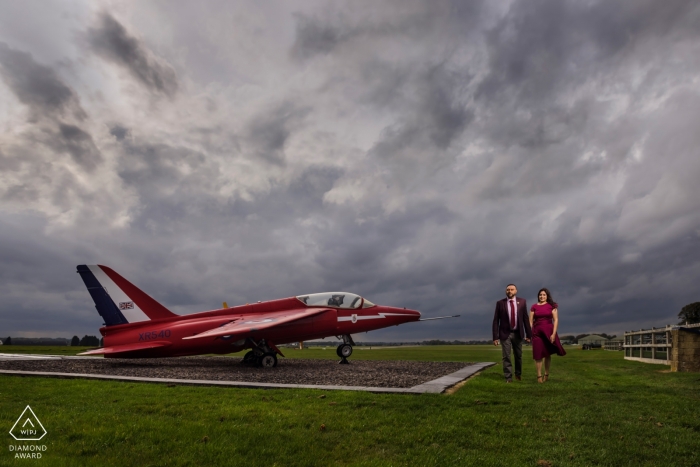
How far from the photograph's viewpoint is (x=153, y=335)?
16.4 m

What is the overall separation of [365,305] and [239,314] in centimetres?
518

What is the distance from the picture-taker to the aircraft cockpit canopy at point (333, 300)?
18031 mm

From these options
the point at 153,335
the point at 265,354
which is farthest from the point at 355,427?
the point at 153,335

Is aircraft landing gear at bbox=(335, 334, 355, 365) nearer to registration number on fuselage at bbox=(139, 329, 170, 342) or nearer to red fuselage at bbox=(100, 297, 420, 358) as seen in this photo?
red fuselage at bbox=(100, 297, 420, 358)

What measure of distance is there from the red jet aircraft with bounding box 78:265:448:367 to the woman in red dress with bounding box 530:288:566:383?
835cm

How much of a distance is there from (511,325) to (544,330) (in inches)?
30.2

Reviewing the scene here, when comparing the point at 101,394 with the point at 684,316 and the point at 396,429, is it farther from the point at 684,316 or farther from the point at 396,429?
the point at 684,316

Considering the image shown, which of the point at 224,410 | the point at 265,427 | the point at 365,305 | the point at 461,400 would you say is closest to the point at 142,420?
the point at 224,410

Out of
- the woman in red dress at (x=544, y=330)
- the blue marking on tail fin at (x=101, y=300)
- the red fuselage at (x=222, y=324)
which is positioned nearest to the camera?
the woman in red dress at (x=544, y=330)

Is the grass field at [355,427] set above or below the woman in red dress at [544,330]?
below

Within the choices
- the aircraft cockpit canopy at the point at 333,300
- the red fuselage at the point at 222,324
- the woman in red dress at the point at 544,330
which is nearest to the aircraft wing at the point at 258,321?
the red fuselage at the point at 222,324

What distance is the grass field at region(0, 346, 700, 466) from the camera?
4629 mm

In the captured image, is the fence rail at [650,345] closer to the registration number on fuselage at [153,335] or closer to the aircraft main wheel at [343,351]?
the aircraft main wheel at [343,351]

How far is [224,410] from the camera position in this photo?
6672 millimetres
